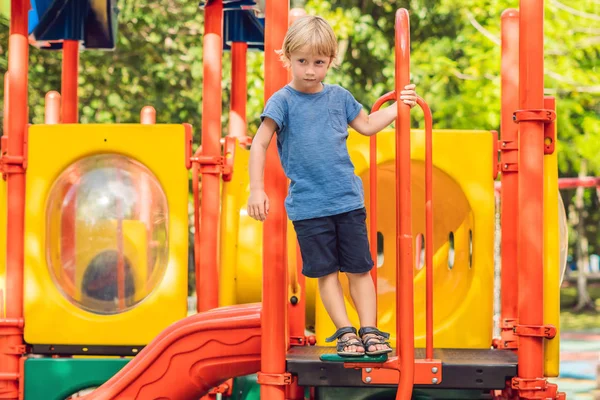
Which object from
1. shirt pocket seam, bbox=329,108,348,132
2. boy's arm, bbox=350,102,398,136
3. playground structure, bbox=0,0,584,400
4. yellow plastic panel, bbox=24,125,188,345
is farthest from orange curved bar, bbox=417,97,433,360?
yellow plastic panel, bbox=24,125,188,345

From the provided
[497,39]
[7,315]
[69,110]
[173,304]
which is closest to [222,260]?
[173,304]

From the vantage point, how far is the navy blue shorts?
12.4 feet

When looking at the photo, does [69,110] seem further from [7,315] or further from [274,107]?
[274,107]

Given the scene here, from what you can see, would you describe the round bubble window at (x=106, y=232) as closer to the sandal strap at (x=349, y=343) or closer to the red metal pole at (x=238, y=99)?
the red metal pole at (x=238, y=99)

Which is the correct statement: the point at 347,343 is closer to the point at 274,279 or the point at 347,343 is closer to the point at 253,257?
the point at 274,279

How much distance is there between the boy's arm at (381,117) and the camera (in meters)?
3.71

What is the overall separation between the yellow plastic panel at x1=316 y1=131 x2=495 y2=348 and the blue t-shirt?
988 millimetres

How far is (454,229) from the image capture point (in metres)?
4.98

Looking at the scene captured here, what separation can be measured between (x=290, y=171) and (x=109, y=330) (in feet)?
6.56

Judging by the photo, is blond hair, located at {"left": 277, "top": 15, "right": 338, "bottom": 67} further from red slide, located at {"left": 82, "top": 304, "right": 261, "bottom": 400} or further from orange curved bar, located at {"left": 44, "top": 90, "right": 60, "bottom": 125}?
orange curved bar, located at {"left": 44, "top": 90, "right": 60, "bottom": 125}

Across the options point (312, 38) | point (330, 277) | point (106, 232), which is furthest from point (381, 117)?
point (106, 232)

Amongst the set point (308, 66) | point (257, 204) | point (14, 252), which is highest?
point (308, 66)

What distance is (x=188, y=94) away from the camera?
1567 centimetres

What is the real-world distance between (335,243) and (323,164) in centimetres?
31
